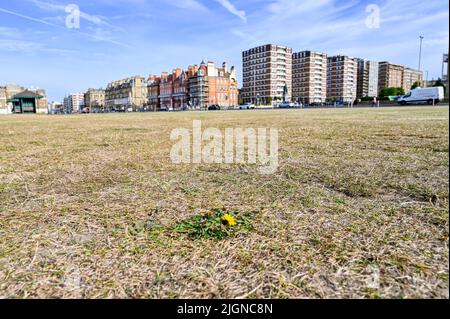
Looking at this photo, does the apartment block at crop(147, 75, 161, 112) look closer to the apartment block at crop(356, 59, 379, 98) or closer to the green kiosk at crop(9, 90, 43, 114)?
the green kiosk at crop(9, 90, 43, 114)

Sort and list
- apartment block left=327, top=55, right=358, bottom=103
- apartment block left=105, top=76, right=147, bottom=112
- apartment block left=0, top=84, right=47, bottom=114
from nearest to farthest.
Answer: apartment block left=0, top=84, right=47, bottom=114 < apartment block left=327, top=55, right=358, bottom=103 < apartment block left=105, top=76, right=147, bottom=112

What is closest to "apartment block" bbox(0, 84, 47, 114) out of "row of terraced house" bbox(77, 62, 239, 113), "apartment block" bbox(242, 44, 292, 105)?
"row of terraced house" bbox(77, 62, 239, 113)

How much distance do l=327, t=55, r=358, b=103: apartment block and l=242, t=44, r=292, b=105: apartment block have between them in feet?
65.9

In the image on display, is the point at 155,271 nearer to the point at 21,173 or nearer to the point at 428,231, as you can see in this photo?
the point at 428,231

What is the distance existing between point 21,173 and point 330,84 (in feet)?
436

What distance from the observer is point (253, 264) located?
170 cm

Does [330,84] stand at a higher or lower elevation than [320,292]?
higher

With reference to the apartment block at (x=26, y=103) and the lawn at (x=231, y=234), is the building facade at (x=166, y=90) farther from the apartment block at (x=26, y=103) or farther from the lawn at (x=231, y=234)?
the lawn at (x=231, y=234)

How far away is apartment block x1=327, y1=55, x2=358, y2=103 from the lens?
12050cm

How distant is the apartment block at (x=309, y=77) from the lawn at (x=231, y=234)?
114798 millimetres

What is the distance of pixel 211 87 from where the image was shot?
10044 centimetres

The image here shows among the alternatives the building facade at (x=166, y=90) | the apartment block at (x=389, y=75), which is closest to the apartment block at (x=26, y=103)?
the building facade at (x=166, y=90)

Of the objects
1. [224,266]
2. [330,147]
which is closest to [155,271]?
[224,266]
